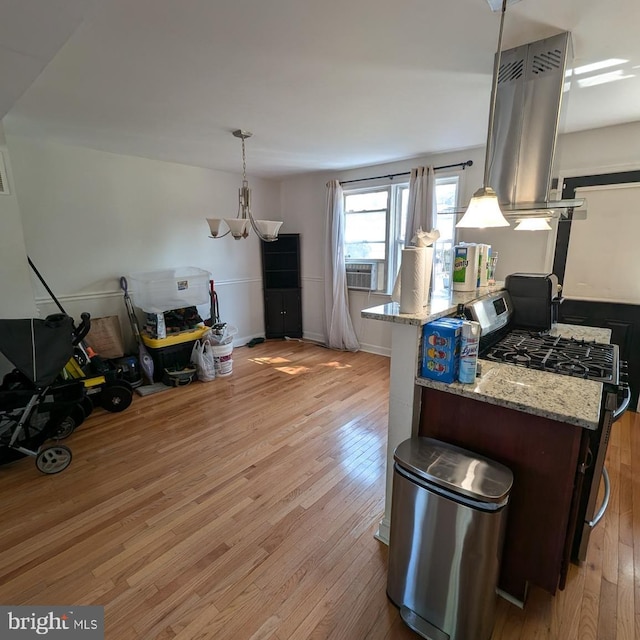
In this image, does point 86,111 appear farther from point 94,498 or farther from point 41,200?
point 94,498

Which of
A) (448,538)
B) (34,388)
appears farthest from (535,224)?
(34,388)

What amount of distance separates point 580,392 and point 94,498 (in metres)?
2.59

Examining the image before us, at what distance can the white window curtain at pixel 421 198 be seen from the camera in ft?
12.6

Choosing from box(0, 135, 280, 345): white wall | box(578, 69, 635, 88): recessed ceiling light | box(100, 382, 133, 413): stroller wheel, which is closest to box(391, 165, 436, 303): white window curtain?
box(578, 69, 635, 88): recessed ceiling light

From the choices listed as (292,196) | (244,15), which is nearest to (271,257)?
(292,196)

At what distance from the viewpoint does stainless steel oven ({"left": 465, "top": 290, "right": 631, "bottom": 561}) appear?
1.40 meters

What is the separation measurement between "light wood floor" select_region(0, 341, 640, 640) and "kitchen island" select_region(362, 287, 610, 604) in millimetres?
350

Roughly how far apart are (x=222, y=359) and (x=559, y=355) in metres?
3.24

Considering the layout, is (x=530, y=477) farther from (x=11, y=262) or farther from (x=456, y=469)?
(x=11, y=262)

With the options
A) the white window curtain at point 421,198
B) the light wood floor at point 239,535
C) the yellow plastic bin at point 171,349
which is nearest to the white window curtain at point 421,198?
the white window curtain at point 421,198

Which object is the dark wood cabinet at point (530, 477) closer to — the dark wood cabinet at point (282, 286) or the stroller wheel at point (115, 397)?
the stroller wheel at point (115, 397)

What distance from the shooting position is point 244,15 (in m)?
1.49

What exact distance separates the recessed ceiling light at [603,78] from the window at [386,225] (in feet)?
5.66

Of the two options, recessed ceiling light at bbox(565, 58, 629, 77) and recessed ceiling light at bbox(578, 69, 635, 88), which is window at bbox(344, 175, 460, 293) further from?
recessed ceiling light at bbox(565, 58, 629, 77)
